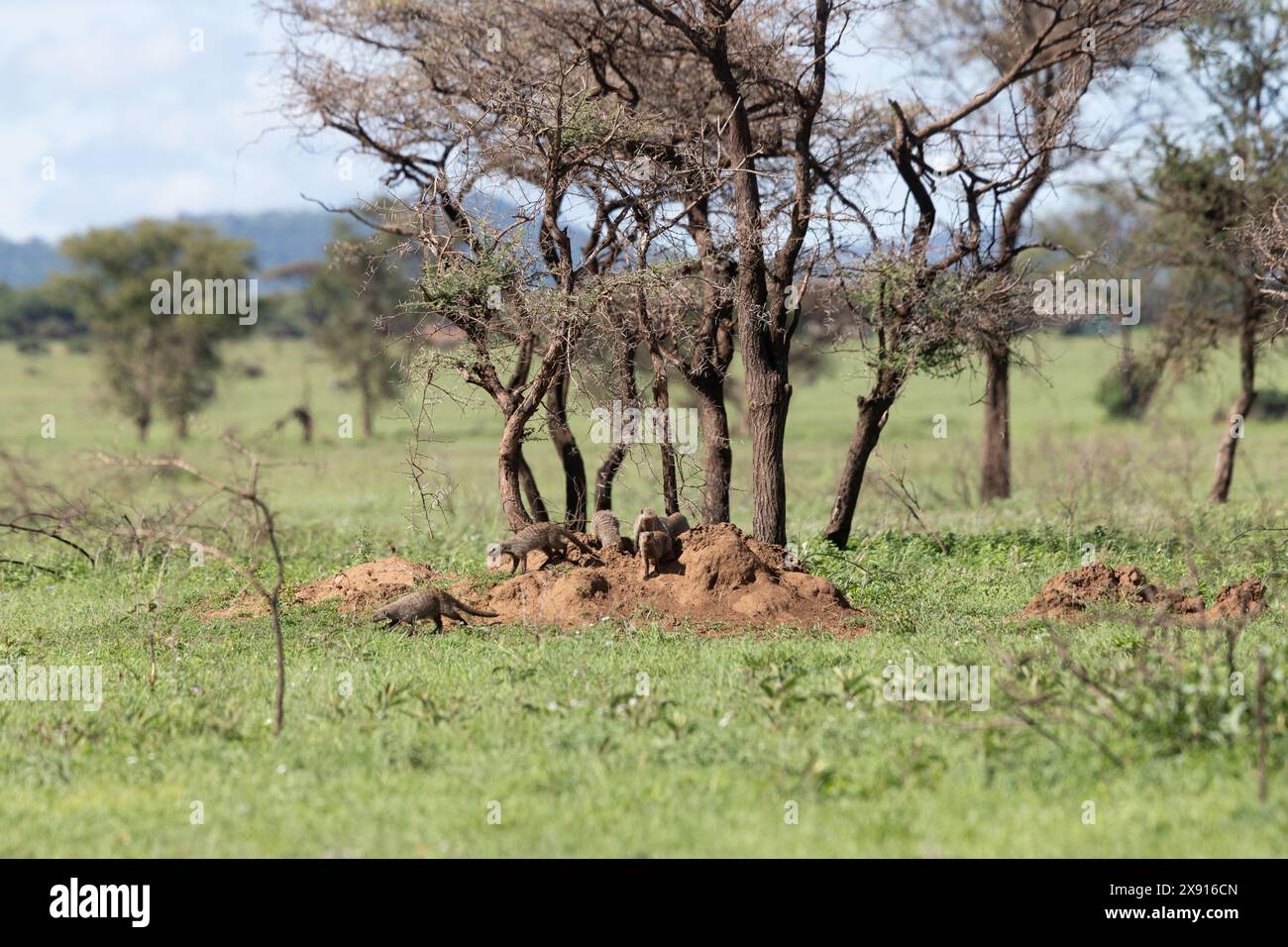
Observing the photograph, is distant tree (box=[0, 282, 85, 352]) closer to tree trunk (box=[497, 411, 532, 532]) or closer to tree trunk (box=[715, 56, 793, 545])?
tree trunk (box=[497, 411, 532, 532])

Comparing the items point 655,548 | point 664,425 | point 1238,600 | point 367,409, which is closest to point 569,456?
point 664,425

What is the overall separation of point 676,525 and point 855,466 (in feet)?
13.6

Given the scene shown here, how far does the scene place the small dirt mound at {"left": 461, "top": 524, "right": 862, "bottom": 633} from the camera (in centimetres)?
1081

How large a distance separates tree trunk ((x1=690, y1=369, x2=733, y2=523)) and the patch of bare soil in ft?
13.1

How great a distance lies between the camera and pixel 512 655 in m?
9.54

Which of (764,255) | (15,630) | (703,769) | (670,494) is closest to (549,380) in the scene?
(670,494)

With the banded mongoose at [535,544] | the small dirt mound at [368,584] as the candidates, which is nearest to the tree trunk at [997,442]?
the banded mongoose at [535,544]

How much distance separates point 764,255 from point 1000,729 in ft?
27.1

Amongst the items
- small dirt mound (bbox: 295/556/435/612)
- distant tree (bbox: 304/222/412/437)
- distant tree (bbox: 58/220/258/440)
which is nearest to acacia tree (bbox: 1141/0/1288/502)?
small dirt mound (bbox: 295/556/435/612)

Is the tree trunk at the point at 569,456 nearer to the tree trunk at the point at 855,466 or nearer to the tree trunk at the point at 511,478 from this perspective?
the tree trunk at the point at 511,478

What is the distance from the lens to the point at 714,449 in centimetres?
1439

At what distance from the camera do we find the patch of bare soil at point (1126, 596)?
10586mm

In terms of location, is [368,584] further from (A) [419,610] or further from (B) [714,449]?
(B) [714,449]
